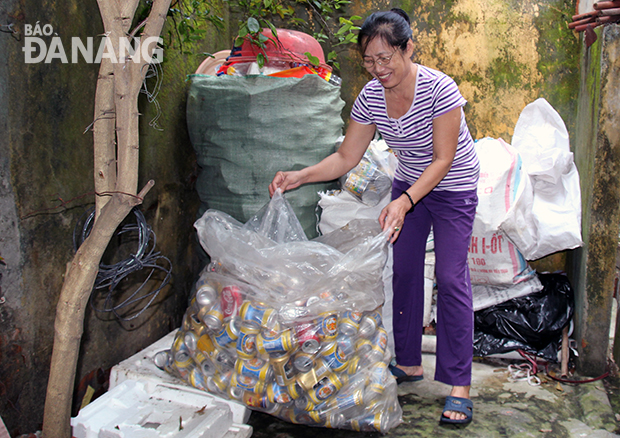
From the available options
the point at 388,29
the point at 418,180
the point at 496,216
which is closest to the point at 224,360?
the point at 418,180

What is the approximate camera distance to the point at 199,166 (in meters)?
2.38

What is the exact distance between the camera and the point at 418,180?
166cm

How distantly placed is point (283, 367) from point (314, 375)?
106mm

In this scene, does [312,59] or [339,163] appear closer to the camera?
[339,163]

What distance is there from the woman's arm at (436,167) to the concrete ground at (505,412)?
0.72 m

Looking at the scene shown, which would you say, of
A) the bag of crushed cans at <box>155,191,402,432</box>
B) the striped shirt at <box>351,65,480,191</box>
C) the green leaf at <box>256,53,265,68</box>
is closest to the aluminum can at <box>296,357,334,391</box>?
the bag of crushed cans at <box>155,191,402,432</box>

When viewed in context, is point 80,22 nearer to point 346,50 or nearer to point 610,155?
point 346,50

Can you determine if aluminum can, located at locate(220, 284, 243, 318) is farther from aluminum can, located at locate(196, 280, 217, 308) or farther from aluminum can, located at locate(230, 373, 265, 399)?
aluminum can, located at locate(230, 373, 265, 399)

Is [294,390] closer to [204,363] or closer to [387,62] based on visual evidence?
[204,363]

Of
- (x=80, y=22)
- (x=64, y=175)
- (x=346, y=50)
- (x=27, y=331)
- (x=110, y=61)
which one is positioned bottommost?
(x=27, y=331)

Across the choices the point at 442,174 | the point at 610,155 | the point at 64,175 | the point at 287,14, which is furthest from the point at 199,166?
the point at 610,155

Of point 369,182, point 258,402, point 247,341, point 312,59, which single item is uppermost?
point 312,59

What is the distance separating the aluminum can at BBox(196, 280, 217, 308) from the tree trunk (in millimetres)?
446

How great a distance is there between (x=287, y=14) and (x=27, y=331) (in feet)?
7.08
